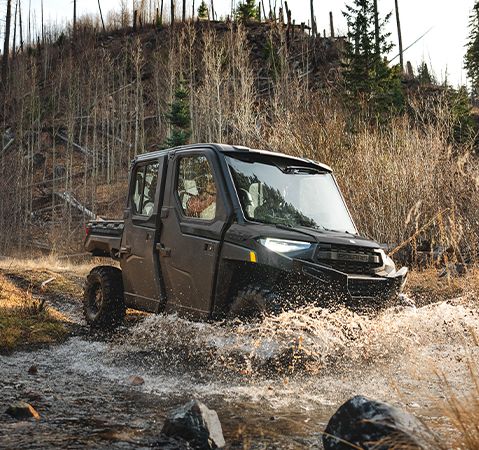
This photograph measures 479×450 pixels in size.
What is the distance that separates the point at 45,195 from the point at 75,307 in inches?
1262

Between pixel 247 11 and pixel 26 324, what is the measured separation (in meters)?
56.2

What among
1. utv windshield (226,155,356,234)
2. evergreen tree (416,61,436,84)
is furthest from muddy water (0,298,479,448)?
evergreen tree (416,61,436,84)

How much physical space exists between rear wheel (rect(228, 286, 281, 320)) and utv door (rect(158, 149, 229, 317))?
1.19 feet

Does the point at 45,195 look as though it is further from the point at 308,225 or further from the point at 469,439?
the point at 469,439

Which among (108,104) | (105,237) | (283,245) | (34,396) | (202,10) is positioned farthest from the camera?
(202,10)

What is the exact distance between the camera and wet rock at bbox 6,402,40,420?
393 cm

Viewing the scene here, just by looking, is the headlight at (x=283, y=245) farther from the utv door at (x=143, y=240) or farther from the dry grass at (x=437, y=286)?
the dry grass at (x=437, y=286)

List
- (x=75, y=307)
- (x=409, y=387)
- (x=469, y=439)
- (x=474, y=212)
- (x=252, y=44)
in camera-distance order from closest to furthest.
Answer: (x=469, y=439), (x=409, y=387), (x=75, y=307), (x=474, y=212), (x=252, y=44)

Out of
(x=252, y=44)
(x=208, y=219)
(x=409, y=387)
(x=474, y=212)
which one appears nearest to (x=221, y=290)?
(x=208, y=219)

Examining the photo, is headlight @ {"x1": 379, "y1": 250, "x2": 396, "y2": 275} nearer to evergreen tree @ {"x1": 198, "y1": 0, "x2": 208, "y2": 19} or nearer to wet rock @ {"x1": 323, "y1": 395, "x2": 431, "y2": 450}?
wet rock @ {"x1": 323, "y1": 395, "x2": 431, "y2": 450}

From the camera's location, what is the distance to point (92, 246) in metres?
8.20

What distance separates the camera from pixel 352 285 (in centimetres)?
523

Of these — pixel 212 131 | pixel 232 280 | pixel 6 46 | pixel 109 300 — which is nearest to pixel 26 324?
pixel 109 300

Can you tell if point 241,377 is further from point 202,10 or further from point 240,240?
point 202,10
